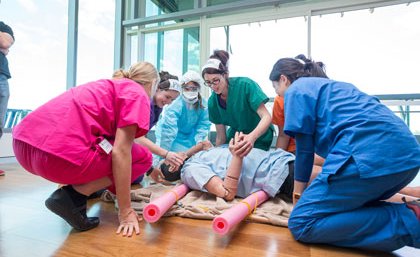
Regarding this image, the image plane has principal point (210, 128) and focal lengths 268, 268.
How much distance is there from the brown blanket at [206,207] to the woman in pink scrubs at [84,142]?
0.24 meters

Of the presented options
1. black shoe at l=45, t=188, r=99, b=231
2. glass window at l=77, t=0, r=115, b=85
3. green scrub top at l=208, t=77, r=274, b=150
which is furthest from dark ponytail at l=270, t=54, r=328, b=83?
glass window at l=77, t=0, r=115, b=85

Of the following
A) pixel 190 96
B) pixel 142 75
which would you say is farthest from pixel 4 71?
pixel 142 75

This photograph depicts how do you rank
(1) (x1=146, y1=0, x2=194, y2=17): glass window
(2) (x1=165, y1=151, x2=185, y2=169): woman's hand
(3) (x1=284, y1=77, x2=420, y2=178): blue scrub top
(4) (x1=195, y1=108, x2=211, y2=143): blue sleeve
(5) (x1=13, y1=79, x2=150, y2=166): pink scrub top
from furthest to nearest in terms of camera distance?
(1) (x1=146, y1=0, x2=194, y2=17): glass window → (4) (x1=195, y1=108, x2=211, y2=143): blue sleeve → (2) (x1=165, y1=151, x2=185, y2=169): woman's hand → (5) (x1=13, y1=79, x2=150, y2=166): pink scrub top → (3) (x1=284, y1=77, x2=420, y2=178): blue scrub top

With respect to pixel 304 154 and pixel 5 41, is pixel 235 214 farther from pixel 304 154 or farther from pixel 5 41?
pixel 5 41

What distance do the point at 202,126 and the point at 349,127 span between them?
4.46 ft

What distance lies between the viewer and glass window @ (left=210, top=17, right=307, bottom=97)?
3078 millimetres

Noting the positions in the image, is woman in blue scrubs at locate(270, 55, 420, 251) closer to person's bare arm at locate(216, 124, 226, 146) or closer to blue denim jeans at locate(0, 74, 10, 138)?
person's bare arm at locate(216, 124, 226, 146)

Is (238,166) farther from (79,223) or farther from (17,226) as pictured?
(17,226)

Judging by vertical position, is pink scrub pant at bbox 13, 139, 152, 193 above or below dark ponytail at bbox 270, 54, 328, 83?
below

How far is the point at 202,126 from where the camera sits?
212 cm

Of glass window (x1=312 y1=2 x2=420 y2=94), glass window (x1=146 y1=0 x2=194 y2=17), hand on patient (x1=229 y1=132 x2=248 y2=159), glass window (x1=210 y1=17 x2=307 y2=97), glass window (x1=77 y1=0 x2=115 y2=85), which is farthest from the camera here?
glass window (x1=146 y1=0 x2=194 y2=17)

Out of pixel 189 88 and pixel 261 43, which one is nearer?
pixel 189 88

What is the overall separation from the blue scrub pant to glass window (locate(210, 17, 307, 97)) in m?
2.29

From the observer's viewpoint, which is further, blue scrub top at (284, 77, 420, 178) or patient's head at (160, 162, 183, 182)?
patient's head at (160, 162, 183, 182)
